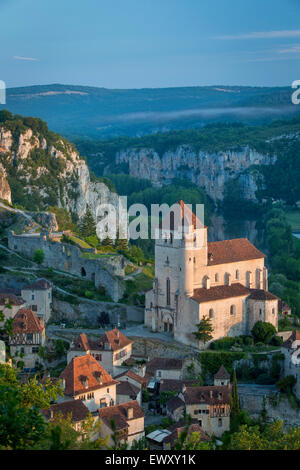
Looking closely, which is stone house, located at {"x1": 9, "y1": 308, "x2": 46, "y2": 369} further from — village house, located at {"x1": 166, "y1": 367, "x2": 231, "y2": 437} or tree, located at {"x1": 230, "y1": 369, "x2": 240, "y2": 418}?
tree, located at {"x1": 230, "y1": 369, "x2": 240, "y2": 418}

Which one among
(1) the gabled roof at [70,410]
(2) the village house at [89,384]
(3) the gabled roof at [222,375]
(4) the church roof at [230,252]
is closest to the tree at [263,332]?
(4) the church roof at [230,252]

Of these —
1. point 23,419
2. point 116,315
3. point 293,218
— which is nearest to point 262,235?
point 293,218

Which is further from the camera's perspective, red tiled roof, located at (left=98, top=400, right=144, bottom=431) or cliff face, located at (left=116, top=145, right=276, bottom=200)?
cliff face, located at (left=116, top=145, right=276, bottom=200)

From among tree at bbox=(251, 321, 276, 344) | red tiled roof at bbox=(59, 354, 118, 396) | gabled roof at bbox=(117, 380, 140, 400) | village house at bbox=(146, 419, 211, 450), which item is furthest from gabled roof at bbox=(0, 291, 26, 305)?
tree at bbox=(251, 321, 276, 344)

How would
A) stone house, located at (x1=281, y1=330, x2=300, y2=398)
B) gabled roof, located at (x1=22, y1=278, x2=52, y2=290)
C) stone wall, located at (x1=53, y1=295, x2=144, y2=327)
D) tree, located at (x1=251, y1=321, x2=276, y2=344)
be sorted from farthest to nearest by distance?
1. stone wall, located at (x1=53, y1=295, x2=144, y2=327)
2. gabled roof, located at (x1=22, y1=278, x2=52, y2=290)
3. tree, located at (x1=251, y1=321, x2=276, y2=344)
4. stone house, located at (x1=281, y1=330, x2=300, y2=398)

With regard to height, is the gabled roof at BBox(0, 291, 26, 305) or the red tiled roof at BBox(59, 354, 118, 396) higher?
the gabled roof at BBox(0, 291, 26, 305)

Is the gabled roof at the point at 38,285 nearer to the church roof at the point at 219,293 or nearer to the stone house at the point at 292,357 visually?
the church roof at the point at 219,293
